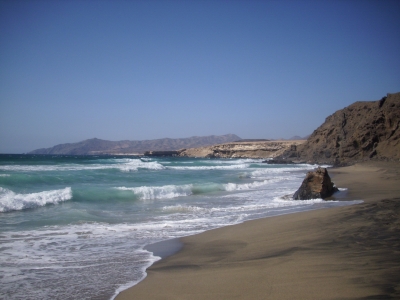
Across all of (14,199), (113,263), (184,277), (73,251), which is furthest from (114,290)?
(14,199)

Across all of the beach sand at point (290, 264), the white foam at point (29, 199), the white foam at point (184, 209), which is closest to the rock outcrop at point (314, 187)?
the white foam at point (184, 209)

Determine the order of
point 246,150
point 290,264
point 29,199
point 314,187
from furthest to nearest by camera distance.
→ point 246,150 → point 29,199 → point 314,187 → point 290,264

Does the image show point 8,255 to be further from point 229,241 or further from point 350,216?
point 350,216

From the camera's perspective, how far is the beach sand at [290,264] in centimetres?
344

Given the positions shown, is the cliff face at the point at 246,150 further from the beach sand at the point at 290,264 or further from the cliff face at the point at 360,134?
the beach sand at the point at 290,264

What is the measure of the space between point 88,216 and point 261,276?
778 cm

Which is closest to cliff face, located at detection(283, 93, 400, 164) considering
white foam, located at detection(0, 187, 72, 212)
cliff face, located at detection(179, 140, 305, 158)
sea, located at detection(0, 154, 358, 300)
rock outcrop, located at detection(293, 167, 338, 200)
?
rock outcrop, located at detection(293, 167, 338, 200)

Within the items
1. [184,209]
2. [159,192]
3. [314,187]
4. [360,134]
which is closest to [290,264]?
[184,209]

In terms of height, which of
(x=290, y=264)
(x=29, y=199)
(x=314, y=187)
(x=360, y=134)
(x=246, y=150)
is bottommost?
(x=29, y=199)

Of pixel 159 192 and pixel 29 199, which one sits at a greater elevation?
pixel 29 199

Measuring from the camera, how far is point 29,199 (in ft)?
41.9

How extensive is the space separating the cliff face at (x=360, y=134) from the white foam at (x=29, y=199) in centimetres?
2993

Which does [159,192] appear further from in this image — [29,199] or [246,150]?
[246,150]

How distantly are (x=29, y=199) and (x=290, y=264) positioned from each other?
11854 millimetres
